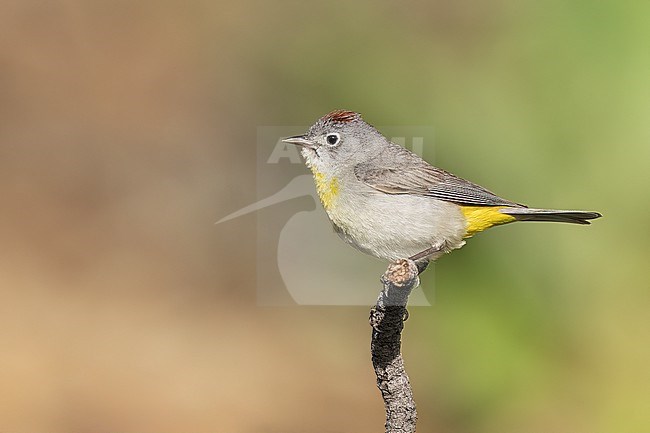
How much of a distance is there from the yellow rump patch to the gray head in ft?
1.84

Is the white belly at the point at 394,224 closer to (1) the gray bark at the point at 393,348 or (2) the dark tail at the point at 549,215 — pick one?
(2) the dark tail at the point at 549,215

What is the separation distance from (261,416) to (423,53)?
2808mm

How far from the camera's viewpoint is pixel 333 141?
12.4ft

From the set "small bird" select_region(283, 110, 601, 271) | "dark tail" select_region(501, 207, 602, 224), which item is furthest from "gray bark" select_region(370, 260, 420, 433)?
"dark tail" select_region(501, 207, 602, 224)

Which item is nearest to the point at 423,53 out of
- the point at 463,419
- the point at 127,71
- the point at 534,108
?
the point at 534,108

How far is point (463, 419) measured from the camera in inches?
197

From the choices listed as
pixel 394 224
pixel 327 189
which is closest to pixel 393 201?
pixel 394 224

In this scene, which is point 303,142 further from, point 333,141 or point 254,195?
point 254,195

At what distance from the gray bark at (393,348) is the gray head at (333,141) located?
3.25 ft

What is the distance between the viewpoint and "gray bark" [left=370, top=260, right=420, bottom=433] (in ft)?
8.93

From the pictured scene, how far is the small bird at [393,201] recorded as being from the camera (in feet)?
11.2

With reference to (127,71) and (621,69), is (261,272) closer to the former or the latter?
(127,71)

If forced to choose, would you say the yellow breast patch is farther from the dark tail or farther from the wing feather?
the dark tail

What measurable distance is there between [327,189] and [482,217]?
0.64m
